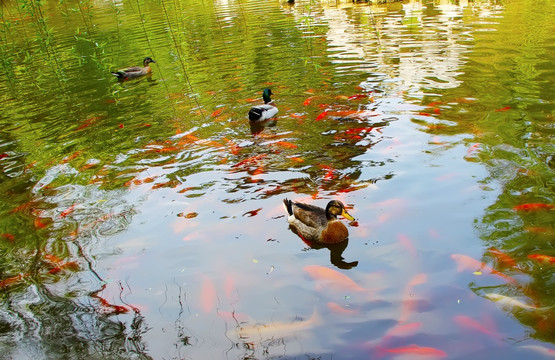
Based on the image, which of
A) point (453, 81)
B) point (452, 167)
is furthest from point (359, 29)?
point (452, 167)

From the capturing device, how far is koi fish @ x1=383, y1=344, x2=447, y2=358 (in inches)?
148

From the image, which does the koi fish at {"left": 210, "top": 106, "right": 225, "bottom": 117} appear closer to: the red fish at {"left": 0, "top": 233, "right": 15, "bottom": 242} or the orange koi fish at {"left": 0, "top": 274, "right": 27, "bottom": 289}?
the red fish at {"left": 0, "top": 233, "right": 15, "bottom": 242}

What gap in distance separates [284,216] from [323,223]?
0.74 metres

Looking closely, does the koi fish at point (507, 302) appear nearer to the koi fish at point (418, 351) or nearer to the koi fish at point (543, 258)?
the koi fish at point (543, 258)

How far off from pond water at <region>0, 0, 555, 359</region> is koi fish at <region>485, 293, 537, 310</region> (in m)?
0.02

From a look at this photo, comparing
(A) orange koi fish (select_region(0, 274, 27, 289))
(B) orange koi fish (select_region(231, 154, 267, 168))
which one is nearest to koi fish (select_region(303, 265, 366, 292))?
(B) orange koi fish (select_region(231, 154, 267, 168))

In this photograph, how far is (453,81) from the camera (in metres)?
10.1

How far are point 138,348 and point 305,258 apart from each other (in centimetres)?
202

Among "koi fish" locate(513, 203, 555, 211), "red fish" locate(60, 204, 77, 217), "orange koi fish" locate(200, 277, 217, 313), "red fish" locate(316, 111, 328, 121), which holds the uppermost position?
"red fish" locate(316, 111, 328, 121)

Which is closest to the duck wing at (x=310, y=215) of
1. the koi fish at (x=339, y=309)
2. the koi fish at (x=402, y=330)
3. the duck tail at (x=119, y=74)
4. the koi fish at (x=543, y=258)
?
the koi fish at (x=339, y=309)

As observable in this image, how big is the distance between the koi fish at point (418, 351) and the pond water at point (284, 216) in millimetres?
22

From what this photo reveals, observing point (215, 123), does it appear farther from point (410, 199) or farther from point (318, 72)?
point (410, 199)

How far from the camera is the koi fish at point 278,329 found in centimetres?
416

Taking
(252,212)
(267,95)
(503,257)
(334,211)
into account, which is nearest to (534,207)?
(503,257)
